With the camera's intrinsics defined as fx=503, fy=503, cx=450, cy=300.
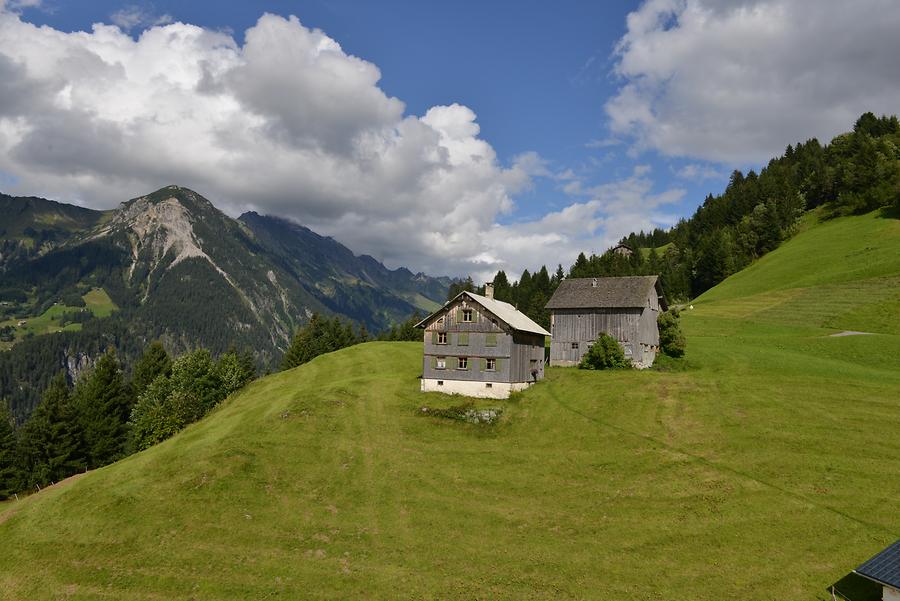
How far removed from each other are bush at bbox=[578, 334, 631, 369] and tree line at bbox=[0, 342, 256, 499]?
185 feet

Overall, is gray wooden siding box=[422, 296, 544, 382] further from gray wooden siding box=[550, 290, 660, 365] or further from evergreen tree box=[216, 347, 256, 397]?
evergreen tree box=[216, 347, 256, 397]

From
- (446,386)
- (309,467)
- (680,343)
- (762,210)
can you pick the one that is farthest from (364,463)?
(762,210)

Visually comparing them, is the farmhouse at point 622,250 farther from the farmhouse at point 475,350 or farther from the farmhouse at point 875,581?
the farmhouse at point 875,581

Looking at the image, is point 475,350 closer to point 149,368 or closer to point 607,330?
point 607,330

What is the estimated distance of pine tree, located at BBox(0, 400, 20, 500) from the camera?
65188 mm

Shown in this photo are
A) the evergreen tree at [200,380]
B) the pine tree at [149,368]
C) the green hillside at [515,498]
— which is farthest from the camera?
the pine tree at [149,368]

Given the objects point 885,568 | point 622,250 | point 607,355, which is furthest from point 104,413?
point 622,250

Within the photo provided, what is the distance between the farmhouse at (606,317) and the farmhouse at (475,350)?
34.4 feet

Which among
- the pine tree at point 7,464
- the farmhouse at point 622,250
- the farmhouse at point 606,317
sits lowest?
the pine tree at point 7,464

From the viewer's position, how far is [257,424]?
1891 inches

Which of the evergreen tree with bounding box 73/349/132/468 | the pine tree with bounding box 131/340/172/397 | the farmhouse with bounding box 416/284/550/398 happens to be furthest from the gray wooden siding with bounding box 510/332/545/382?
the pine tree with bounding box 131/340/172/397

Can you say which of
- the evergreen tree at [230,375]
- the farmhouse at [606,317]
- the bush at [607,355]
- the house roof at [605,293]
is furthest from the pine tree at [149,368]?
the bush at [607,355]

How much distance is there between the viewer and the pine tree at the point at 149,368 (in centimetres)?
8596

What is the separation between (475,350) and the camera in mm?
56906
